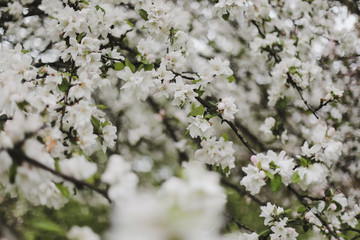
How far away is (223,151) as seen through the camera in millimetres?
1991

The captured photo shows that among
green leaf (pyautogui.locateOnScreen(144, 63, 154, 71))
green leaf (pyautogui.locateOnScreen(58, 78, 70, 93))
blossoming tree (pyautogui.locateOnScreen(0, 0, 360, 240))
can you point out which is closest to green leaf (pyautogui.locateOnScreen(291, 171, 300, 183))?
blossoming tree (pyautogui.locateOnScreen(0, 0, 360, 240))

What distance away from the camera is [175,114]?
4762 mm

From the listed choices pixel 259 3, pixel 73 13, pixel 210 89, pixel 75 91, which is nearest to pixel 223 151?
pixel 210 89

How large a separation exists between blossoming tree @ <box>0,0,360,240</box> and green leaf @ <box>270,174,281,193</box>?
2 centimetres

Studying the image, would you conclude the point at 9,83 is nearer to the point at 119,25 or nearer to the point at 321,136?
the point at 119,25

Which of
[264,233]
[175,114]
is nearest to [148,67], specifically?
[264,233]

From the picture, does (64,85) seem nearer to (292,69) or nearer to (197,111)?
(197,111)

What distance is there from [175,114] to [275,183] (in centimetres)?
314

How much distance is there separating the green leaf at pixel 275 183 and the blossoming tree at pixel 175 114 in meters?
0.02

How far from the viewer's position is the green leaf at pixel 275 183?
5.52 ft

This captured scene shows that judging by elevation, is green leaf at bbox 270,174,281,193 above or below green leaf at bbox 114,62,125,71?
below

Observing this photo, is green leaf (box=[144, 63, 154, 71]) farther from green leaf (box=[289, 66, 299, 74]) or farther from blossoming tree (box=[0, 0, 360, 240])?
green leaf (box=[289, 66, 299, 74])

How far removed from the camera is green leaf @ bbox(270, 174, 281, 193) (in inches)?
66.2

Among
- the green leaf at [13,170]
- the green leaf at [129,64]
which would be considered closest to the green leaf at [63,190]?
the green leaf at [13,170]
